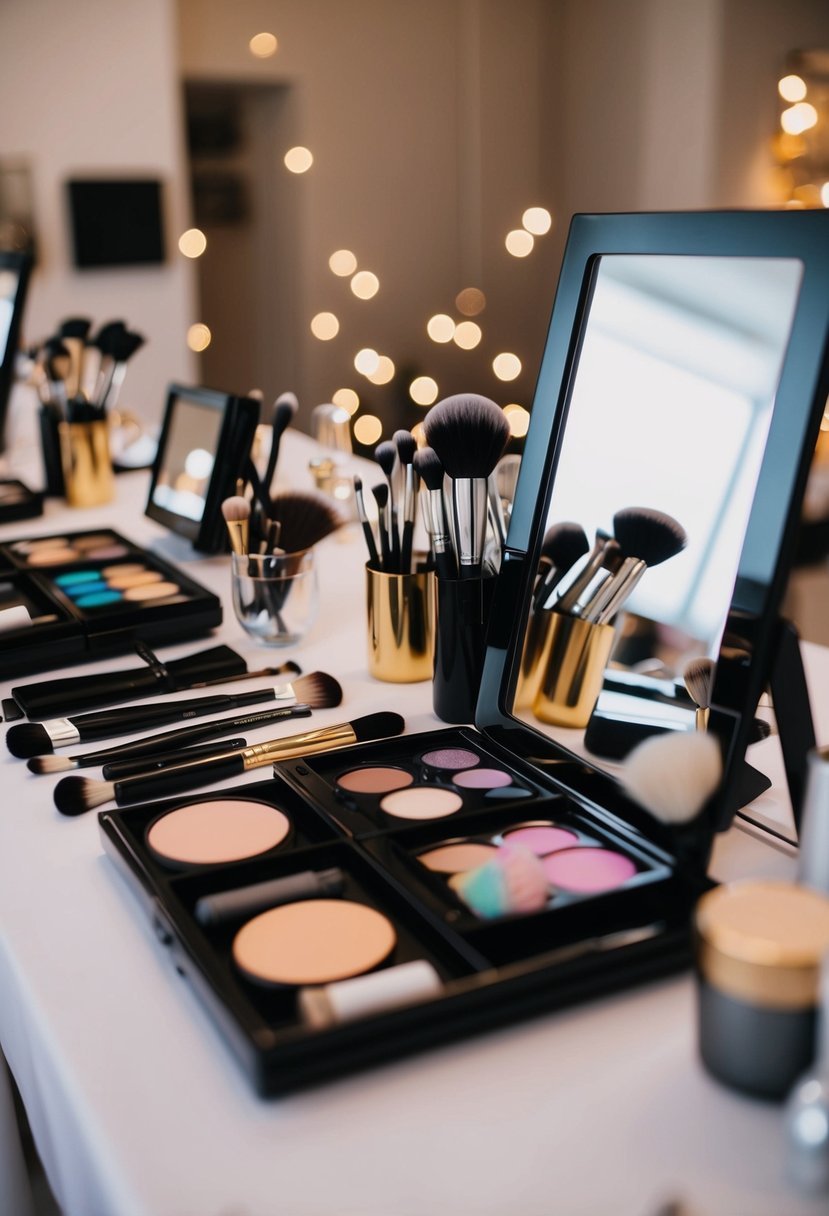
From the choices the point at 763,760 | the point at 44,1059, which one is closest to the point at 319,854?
the point at 44,1059

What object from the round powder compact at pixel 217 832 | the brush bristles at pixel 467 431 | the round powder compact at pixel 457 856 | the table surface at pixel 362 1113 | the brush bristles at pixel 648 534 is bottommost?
the table surface at pixel 362 1113

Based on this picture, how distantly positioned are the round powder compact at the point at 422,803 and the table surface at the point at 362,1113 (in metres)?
0.18

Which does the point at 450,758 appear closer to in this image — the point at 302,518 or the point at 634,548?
the point at 634,548

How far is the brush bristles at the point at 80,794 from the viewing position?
0.78m

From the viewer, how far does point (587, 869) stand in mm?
658

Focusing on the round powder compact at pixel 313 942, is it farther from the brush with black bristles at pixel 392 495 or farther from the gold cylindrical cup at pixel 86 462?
the gold cylindrical cup at pixel 86 462

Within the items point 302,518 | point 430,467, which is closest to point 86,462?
point 302,518

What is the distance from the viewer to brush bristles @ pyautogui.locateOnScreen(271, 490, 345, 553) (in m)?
1.11

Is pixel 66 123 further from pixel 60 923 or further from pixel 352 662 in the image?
pixel 60 923

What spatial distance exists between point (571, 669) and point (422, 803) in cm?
16

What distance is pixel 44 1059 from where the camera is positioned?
0.58 m

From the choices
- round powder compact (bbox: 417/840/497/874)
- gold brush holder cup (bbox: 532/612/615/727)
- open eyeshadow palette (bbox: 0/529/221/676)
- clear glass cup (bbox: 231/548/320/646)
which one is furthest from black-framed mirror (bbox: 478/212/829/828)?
open eyeshadow palette (bbox: 0/529/221/676)

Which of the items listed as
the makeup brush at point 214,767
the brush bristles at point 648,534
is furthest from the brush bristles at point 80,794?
the brush bristles at point 648,534

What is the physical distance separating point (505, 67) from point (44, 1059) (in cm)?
484
